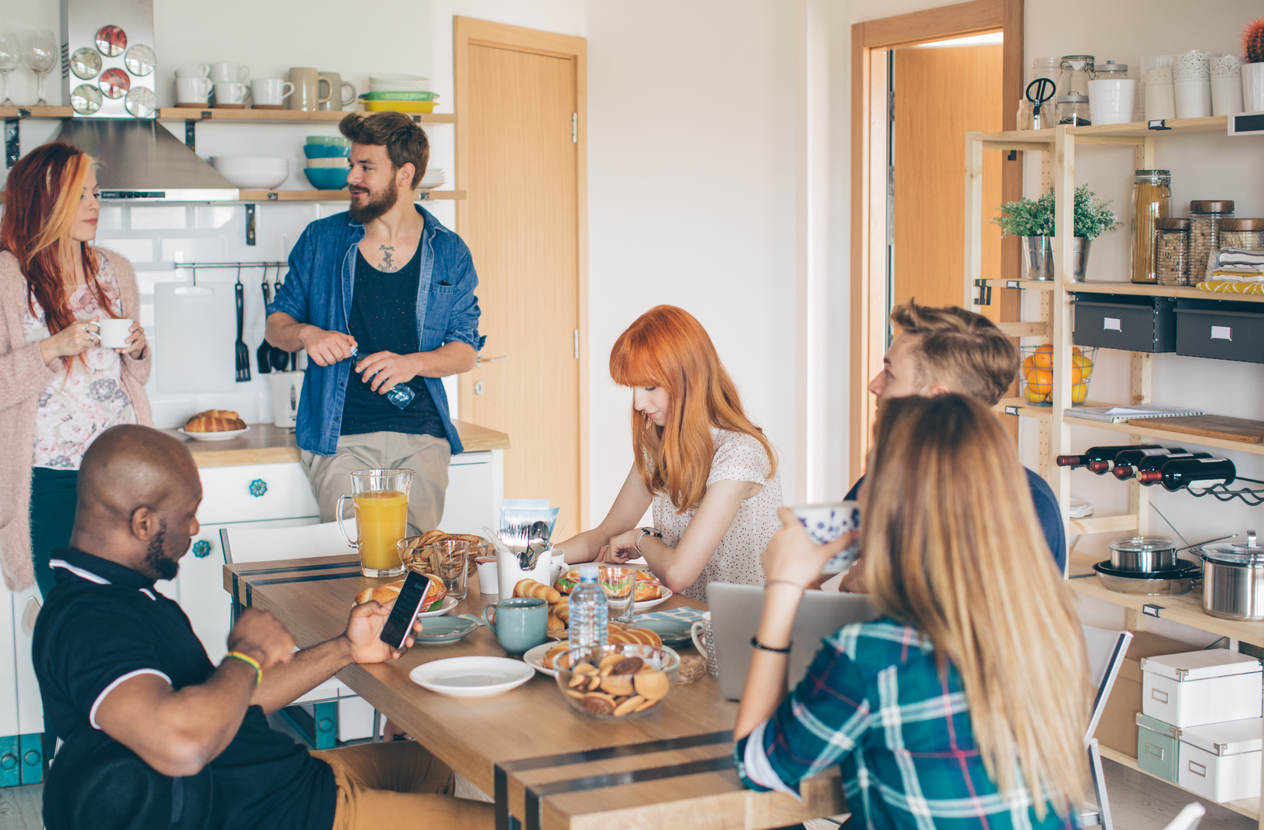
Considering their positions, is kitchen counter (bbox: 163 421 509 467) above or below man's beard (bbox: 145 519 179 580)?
below

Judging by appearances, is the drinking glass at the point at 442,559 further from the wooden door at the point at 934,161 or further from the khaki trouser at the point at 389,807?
the wooden door at the point at 934,161

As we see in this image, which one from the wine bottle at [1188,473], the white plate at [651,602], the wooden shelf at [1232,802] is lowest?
the wooden shelf at [1232,802]

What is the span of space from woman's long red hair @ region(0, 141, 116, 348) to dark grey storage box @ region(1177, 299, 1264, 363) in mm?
2772

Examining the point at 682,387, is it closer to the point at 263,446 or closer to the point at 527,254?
the point at 263,446

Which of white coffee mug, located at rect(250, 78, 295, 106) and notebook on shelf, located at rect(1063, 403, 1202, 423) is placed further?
white coffee mug, located at rect(250, 78, 295, 106)

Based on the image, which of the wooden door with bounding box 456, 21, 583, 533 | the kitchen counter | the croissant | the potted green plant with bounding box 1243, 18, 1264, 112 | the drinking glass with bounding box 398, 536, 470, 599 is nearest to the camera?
the croissant

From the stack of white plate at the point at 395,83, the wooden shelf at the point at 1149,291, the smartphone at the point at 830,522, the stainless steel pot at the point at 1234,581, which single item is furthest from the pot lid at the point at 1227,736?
the stack of white plate at the point at 395,83

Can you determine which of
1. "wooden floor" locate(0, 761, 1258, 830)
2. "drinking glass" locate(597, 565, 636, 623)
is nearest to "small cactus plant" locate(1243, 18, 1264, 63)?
"wooden floor" locate(0, 761, 1258, 830)

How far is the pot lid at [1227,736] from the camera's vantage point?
9.40 ft

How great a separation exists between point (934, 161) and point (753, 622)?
11.3ft

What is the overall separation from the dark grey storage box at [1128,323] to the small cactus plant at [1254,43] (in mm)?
623

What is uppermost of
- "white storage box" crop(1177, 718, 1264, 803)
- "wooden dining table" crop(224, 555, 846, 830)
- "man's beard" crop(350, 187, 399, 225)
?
"man's beard" crop(350, 187, 399, 225)

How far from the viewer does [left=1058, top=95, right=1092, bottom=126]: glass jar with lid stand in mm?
3371

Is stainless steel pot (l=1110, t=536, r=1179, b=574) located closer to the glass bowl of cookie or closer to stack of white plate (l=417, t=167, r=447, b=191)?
the glass bowl of cookie
